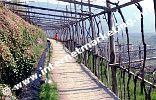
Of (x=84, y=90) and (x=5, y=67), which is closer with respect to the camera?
(x=5, y=67)

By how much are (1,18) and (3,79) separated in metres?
2.65

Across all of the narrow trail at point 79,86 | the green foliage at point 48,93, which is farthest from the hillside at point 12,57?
the narrow trail at point 79,86

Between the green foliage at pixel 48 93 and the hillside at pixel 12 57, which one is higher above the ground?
the hillside at pixel 12 57

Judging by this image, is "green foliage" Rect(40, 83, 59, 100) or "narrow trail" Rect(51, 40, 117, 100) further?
"narrow trail" Rect(51, 40, 117, 100)

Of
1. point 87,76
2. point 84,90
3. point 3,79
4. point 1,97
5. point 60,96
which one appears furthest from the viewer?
point 87,76

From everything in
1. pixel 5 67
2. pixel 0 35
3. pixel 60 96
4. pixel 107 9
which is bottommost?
pixel 60 96

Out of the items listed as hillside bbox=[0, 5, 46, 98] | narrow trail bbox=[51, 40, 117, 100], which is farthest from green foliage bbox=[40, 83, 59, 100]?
hillside bbox=[0, 5, 46, 98]

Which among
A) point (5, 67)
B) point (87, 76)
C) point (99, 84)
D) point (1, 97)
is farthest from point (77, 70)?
point (1, 97)

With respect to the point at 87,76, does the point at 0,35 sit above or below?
above

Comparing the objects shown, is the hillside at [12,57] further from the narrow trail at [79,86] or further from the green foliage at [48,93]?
the narrow trail at [79,86]

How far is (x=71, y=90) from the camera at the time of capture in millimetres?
14062

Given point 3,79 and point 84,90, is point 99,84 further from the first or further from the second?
point 3,79

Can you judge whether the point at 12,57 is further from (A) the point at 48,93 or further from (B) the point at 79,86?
(B) the point at 79,86

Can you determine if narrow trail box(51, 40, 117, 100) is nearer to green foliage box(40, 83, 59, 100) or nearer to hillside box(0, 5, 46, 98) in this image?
green foliage box(40, 83, 59, 100)
